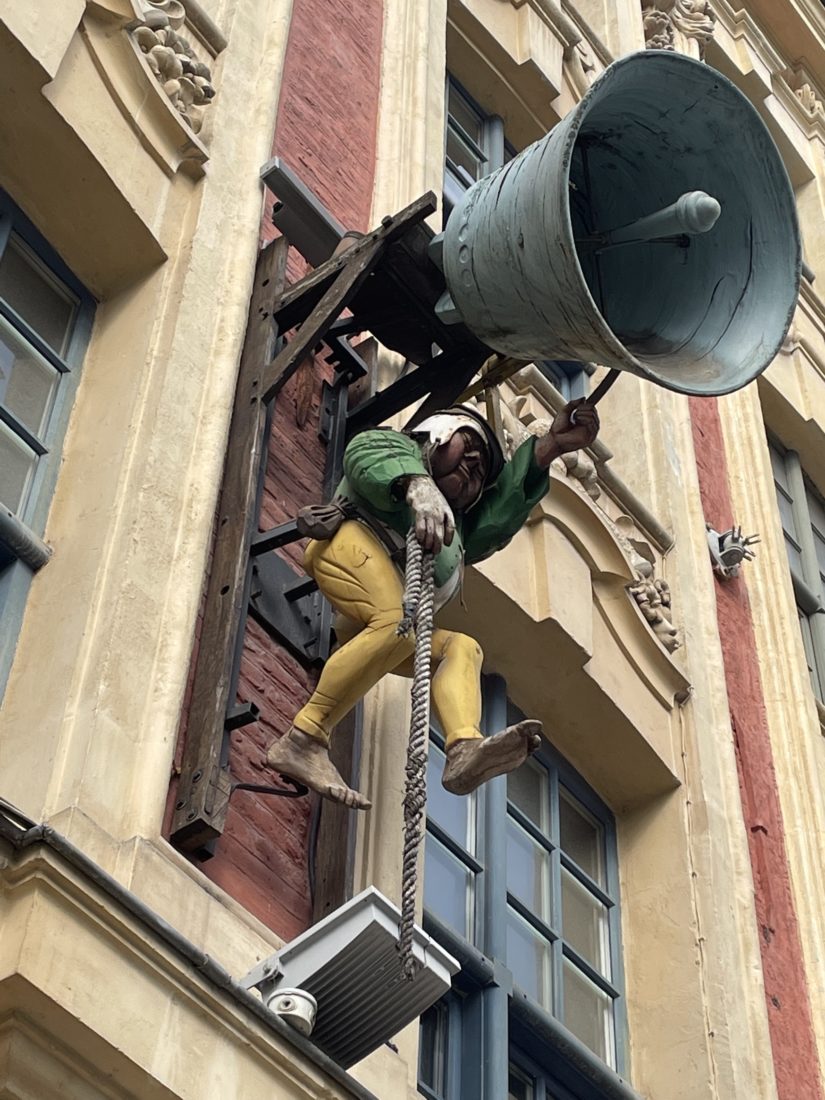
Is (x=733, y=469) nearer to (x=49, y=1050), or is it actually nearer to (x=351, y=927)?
(x=351, y=927)

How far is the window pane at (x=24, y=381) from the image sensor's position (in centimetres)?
664

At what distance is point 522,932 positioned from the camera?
7.88 metres

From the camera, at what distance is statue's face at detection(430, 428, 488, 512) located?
22.0ft

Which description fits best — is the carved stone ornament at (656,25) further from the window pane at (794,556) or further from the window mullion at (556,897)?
the window mullion at (556,897)

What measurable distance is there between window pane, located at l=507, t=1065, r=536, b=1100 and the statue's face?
6.90 ft

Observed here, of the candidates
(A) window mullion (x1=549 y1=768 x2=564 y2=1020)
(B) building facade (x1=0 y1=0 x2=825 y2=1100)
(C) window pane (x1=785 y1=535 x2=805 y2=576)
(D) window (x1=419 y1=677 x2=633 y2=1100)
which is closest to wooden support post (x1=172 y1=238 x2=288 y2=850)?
(B) building facade (x1=0 y1=0 x2=825 y2=1100)

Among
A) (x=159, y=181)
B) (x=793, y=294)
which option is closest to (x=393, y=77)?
(x=159, y=181)

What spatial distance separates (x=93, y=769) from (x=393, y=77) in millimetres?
5064

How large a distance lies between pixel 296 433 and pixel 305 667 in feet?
3.46

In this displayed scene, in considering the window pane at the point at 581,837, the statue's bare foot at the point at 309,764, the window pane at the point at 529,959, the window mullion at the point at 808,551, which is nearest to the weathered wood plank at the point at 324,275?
the statue's bare foot at the point at 309,764

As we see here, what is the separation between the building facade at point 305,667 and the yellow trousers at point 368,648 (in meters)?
0.25

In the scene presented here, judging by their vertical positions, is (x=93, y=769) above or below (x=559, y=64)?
above

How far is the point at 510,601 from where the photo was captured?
27.8 ft

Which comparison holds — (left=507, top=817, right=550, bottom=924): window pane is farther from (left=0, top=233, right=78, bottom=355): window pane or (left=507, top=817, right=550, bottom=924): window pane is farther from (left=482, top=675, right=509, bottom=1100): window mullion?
(left=0, top=233, right=78, bottom=355): window pane
